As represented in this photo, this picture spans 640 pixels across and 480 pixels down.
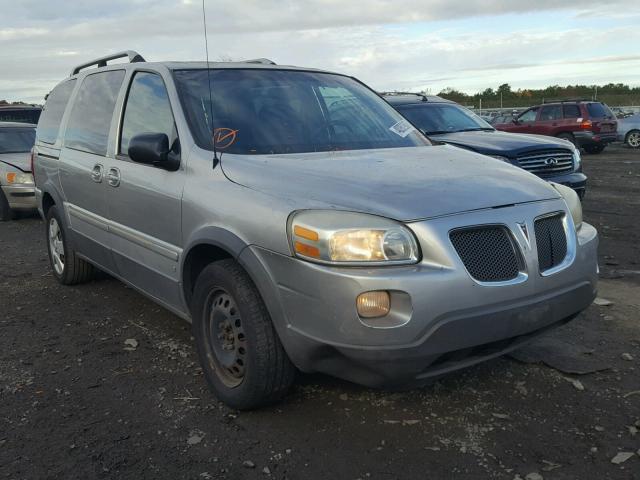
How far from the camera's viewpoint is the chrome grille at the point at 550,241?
3.07m

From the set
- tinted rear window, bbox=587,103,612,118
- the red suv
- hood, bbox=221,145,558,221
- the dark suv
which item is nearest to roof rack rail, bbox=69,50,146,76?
hood, bbox=221,145,558,221

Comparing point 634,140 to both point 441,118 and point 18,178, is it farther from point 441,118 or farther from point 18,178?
point 18,178

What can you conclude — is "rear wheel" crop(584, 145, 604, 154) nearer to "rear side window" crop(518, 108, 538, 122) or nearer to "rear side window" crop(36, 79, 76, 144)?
"rear side window" crop(518, 108, 538, 122)

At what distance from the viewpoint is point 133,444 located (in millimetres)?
3141

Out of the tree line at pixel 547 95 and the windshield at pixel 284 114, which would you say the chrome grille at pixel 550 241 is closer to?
the windshield at pixel 284 114

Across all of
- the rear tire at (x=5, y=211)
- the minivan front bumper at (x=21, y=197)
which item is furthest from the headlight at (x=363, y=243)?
the rear tire at (x=5, y=211)

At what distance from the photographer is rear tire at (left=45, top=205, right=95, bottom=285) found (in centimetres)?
568

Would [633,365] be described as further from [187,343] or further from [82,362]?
[82,362]

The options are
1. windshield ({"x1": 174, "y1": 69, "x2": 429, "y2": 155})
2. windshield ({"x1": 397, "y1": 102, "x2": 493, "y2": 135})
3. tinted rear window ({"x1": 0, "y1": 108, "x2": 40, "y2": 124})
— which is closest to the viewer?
windshield ({"x1": 174, "y1": 69, "x2": 429, "y2": 155})

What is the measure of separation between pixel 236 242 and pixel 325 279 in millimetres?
601

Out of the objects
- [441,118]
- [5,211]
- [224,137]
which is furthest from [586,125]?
[224,137]

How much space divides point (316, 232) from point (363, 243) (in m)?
0.21

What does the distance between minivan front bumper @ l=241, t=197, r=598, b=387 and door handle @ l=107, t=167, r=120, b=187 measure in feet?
5.61

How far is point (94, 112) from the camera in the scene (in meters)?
5.01
